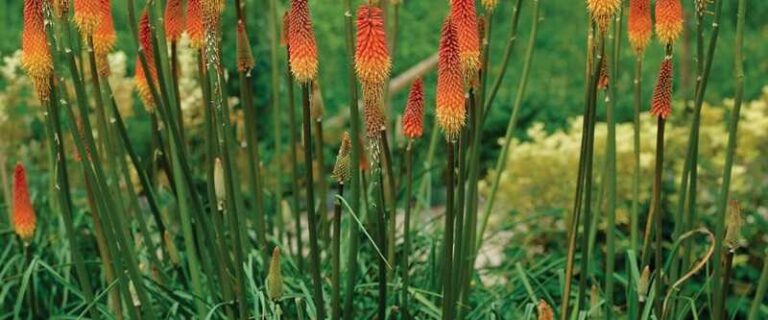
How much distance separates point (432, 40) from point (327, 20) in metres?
0.94

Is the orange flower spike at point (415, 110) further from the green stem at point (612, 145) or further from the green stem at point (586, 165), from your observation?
the green stem at point (612, 145)

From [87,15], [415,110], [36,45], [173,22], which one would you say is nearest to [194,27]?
[173,22]

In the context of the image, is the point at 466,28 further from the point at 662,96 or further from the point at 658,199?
the point at 658,199

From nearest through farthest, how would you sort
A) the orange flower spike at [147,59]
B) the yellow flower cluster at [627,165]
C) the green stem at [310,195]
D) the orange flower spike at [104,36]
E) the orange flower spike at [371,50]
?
1. the orange flower spike at [371,50]
2. the green stem at [310,195]
3. the orange flower spike at [104,36]
4. the orange flower spike at [147,59]
5. the yellow flower cluster at [627,165]

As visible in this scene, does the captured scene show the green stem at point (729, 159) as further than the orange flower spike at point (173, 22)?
No

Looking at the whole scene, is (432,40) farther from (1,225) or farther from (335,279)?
(335,279)

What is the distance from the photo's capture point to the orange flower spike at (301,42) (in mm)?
2314

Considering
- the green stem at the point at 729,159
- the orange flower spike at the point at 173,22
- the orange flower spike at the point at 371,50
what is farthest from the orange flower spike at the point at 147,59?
the green stem at the point at 729,159

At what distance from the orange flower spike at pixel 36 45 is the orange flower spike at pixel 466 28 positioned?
79cm

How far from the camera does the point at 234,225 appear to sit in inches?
105

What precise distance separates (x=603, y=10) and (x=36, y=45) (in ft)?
3.61

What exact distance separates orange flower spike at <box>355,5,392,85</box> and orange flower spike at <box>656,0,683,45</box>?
729 millimetres

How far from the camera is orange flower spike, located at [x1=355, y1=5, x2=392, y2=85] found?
89.3 inches

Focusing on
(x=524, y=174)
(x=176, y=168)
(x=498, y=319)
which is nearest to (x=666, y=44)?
(x=498, y=319)
